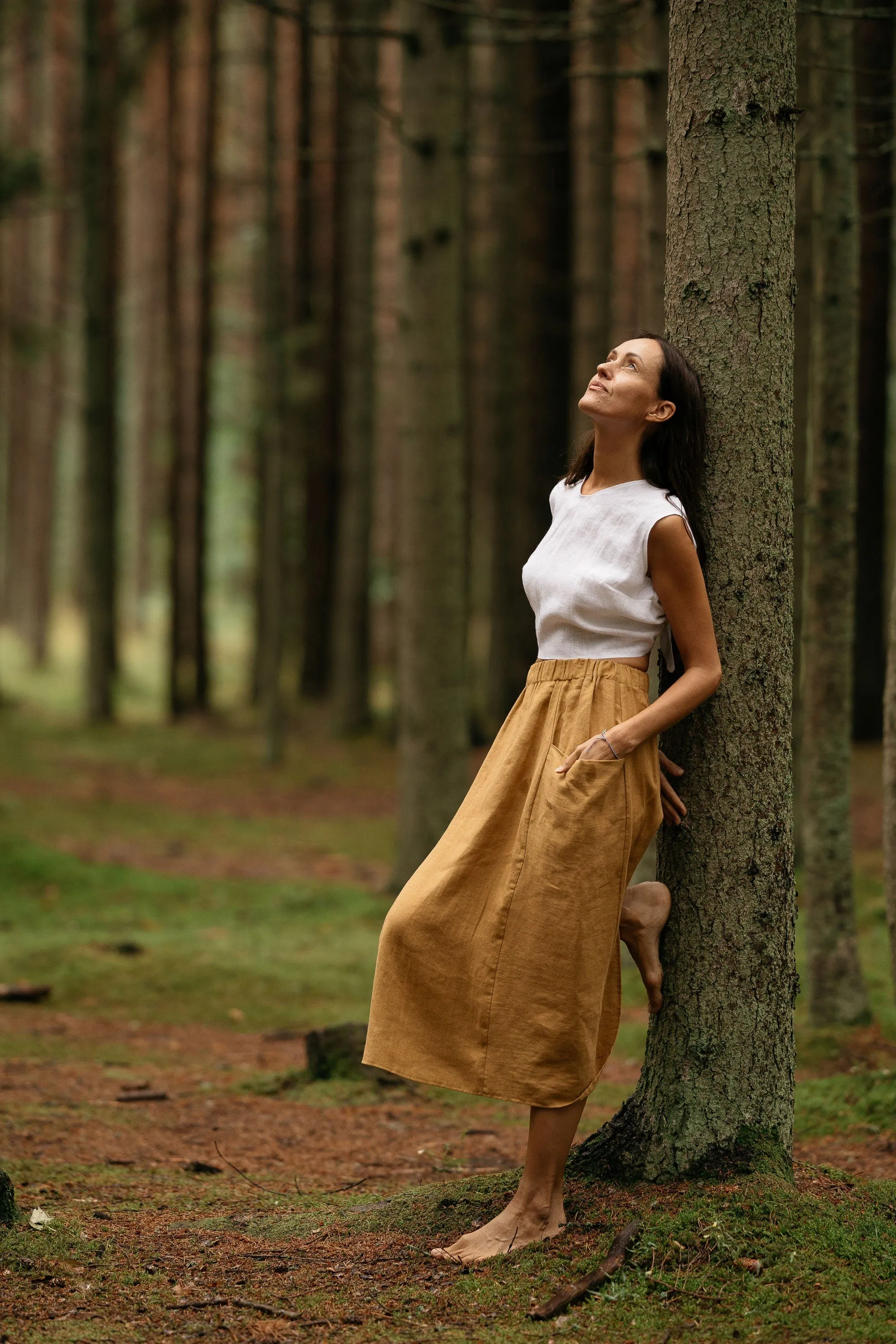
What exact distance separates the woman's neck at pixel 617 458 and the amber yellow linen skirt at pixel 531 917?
504 mm

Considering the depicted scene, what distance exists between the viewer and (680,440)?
3.46 m

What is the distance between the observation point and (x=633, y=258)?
2383 centimetres

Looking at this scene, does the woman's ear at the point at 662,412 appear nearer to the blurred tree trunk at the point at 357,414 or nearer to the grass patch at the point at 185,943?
the grass patch at the point at 185,943

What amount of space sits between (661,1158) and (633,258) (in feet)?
73.2

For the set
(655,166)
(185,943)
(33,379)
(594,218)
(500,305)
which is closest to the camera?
(655,166)

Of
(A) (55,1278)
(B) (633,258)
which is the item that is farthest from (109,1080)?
(B) (633,258)

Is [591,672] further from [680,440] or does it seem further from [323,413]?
[323,413]

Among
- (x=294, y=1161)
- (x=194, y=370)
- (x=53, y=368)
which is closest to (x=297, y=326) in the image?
(x=194, y=370)

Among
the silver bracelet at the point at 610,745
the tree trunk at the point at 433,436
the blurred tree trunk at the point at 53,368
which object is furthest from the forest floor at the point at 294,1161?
the blurred tree trunk at the point at 53,368

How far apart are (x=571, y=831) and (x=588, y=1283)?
3.55 ft

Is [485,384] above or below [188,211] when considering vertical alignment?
below

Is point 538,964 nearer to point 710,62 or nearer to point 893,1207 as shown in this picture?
point 893,1207

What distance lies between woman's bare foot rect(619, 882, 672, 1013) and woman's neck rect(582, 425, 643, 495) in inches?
42.3

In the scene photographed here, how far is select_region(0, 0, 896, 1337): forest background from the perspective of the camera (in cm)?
626
